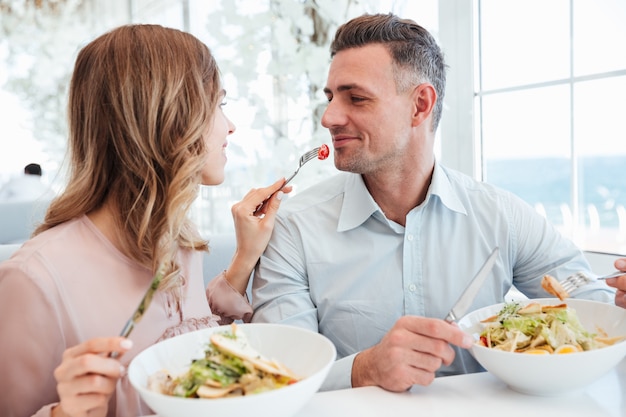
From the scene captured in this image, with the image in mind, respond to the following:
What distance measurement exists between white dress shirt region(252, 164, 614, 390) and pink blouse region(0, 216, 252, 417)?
0.36 meters

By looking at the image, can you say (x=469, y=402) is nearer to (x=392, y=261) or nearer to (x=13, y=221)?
(x=392, y=261)

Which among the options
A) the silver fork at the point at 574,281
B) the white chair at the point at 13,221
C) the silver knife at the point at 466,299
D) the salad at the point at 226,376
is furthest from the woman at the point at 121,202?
the white chair at the point at 13,221

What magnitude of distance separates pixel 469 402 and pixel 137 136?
0.79m

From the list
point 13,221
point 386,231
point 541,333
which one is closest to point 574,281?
point 541,333

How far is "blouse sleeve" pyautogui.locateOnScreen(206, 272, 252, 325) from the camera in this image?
1526mm

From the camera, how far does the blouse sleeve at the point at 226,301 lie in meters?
1.53

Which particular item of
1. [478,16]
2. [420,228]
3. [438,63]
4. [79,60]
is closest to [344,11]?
[478,16]

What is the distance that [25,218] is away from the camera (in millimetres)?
3037

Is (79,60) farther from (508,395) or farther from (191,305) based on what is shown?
(508,395)

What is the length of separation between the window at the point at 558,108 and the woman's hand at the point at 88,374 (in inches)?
77.2

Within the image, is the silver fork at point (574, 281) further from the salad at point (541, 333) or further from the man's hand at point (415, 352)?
the man's hand at point (415, 352)

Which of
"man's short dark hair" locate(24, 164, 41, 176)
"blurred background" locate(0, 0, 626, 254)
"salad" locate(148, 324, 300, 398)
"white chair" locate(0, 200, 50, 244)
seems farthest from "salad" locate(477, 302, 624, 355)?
"man's short dark hair" locate(24, 164, 41, 176)

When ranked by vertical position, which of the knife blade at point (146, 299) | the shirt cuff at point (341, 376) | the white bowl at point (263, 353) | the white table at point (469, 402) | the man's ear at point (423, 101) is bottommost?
the shirt cuff at point (341, 376)

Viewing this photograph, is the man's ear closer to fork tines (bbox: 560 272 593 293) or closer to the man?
the man
